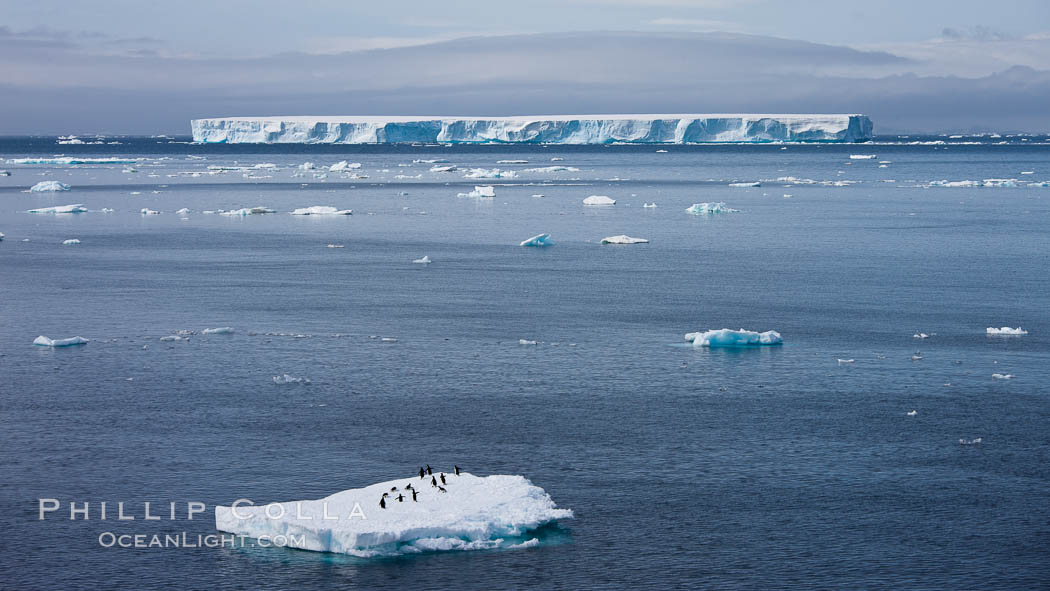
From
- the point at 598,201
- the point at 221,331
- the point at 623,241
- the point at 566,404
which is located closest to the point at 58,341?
the point at 221,331

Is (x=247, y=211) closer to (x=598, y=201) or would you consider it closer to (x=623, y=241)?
(x=598, y=201)

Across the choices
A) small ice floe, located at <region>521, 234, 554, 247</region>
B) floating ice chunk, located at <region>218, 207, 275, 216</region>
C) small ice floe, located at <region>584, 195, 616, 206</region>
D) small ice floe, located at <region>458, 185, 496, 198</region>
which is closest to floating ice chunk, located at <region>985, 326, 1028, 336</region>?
small ice floe, located at <region>521, 234, 554, 247</region>

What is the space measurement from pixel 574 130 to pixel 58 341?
11082 centimetres

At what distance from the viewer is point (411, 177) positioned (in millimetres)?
79812

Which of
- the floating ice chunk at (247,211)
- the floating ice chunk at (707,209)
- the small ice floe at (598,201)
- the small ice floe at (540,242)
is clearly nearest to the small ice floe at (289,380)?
the small ice floe at (540,242)

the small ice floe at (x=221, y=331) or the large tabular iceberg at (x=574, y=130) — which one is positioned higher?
the large tabular iceberg at (x=574, y=130)

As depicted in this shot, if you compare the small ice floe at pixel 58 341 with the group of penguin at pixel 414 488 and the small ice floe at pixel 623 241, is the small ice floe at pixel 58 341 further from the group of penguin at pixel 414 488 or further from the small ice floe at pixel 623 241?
the small ice floe at pixel 623 241

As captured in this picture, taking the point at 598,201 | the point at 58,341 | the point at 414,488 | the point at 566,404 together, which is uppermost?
the point at 598,201

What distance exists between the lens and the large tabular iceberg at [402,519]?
11.3 metres

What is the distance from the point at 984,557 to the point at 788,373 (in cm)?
697

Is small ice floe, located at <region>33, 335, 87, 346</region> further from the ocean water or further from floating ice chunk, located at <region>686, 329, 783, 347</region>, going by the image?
floating ice chunk, located at <region>686, 329, 783, 347</region>

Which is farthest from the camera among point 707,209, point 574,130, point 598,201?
point 574,130

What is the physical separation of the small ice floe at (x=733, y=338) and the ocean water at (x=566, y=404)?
1.01 ft

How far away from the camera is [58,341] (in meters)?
20.0
